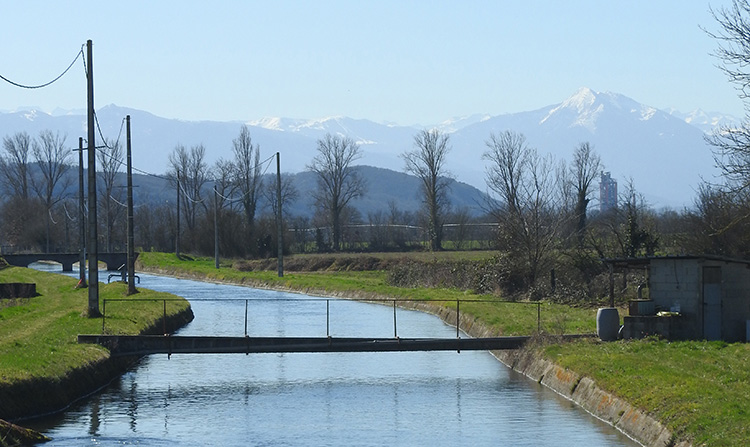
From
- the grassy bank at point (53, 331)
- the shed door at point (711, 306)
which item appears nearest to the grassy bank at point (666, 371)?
the shed door at point (711, 306)

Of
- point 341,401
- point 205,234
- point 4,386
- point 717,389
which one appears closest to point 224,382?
point 341,401

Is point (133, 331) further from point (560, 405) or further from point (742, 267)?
point (742, 267)

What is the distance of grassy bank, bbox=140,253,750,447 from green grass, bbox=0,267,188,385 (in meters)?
14.7

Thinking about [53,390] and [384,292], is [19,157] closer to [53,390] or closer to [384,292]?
[384,292]

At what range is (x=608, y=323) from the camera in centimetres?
3622

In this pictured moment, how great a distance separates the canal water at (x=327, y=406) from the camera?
85.6 feet

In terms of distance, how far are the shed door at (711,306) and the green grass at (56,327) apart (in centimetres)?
1992

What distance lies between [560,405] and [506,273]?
31788 millimetres

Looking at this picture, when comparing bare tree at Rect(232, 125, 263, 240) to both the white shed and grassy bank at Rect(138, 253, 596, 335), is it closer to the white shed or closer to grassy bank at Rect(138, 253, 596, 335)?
grassy bank at Rect(138, 253, 596, 335)

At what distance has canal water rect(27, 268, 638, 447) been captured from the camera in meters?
26.1

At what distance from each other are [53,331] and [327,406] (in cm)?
1226

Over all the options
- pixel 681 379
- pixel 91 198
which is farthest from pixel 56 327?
pixel 681 379

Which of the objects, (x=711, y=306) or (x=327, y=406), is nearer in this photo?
(x=327, y=406)

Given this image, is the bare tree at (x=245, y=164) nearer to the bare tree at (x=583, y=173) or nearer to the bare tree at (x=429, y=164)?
the bare tree at (x=429, y=164)
